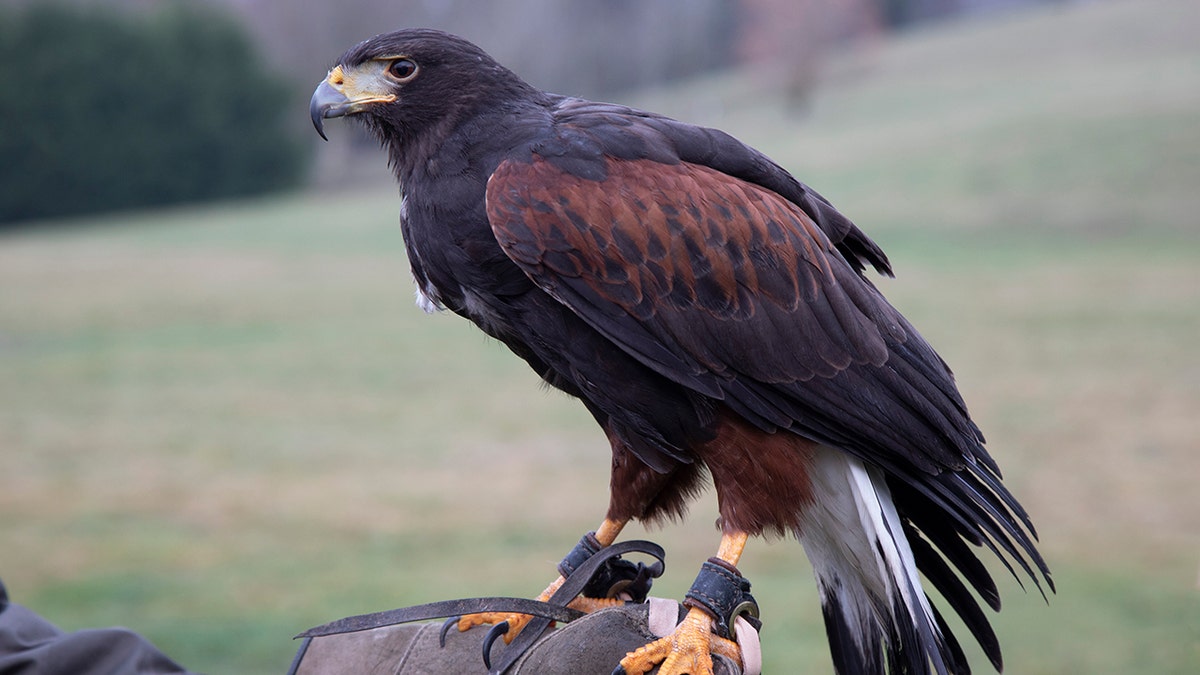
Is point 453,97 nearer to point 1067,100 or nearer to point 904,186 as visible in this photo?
point 904,186

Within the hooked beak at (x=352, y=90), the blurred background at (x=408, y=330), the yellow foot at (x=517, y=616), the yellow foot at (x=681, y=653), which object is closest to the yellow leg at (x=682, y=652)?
the yellow foot at (x=681, y=653)

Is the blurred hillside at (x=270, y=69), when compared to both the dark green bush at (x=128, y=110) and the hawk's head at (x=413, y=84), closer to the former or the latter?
the dark green bush at (x=128, y=110)

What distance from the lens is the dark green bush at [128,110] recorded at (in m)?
32.8

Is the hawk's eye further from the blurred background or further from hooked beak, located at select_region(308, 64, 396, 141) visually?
the blurred background

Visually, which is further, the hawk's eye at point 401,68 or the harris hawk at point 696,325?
the hawk's eye at point 401,68

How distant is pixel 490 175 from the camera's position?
2451 millimetres

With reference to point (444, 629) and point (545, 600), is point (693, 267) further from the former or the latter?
point (444, 629)

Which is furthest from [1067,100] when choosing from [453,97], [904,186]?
[453,97]

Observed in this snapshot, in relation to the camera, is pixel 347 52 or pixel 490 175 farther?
pixel 347 52

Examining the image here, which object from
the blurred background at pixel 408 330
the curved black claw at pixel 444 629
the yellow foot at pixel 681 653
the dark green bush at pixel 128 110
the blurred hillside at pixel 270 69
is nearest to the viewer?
the yellow foot at pixel 681 653

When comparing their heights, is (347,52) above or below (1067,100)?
below

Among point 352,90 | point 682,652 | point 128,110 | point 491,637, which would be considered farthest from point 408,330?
point 128,110

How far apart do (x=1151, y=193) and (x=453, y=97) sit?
2124 cm

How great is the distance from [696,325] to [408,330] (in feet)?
45.0
